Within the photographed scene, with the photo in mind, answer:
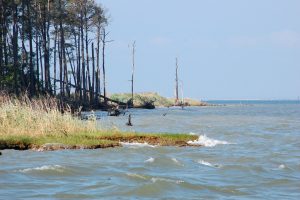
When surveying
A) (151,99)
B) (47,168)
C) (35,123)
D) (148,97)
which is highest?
(148,97)

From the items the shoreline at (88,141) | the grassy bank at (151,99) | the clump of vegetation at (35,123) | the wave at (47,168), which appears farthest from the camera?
the grassy bank at (151,99)

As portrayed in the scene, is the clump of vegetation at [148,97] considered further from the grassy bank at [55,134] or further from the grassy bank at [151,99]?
the grassy bank at [55,134]

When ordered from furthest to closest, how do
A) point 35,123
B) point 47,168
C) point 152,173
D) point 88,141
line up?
point 35,123, point 88,141, point 47,168, point 152,173

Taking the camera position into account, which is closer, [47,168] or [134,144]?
[47,168]

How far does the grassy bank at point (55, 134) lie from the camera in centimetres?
2008

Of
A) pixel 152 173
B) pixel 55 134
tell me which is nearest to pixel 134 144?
pixel 55 134

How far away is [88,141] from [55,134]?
1.75 m

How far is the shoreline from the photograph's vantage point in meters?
19.6

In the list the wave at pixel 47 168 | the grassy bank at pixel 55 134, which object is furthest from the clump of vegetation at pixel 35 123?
the wave at pixel 47 168

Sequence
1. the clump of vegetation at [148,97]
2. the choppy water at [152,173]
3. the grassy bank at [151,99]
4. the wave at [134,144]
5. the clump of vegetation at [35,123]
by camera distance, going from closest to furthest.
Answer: the choppy water at [152,173], the wave at [134,144], the clump of vegetation at [35,123], the grassy bank at [151,99], the clump of vegetation at [148,97]

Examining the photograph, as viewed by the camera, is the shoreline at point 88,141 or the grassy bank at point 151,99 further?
the grassy bank at point 151,99

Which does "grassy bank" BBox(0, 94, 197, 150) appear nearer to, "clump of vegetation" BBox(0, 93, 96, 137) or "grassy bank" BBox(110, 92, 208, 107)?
"clump of vegetation" BBox(0, 93, 96, 137)

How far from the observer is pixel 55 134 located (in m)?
21.8

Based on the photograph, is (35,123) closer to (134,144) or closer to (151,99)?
(134,144)
